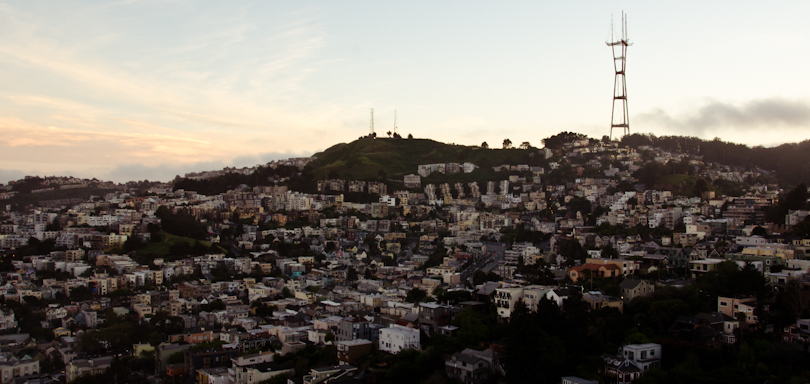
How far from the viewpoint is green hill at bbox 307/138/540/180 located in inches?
2267

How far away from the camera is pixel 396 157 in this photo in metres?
63.9

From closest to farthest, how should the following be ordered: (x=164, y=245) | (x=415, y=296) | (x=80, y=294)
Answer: (x=415, y=296), (x=80, y=294), (x=164, y=245)

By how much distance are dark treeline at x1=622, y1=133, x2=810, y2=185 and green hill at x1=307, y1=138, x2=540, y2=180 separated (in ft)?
34.1

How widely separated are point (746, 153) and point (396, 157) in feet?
94.5

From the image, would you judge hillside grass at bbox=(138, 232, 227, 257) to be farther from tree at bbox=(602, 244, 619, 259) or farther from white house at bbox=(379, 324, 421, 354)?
tree at bbox=(602, 244, 619, 259)

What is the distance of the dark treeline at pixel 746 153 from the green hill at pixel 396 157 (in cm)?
1041

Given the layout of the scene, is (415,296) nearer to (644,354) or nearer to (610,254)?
(610,254)

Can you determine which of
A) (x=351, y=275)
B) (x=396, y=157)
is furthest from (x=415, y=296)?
(x=396, y=157)

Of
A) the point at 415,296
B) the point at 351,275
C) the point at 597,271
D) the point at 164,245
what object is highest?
the point at 597,271

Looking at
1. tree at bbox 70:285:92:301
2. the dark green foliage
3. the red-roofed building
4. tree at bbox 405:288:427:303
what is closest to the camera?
the red-roofed building

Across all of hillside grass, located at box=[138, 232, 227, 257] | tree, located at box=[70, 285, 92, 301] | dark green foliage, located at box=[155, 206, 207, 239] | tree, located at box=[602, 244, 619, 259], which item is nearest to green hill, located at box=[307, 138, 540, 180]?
dark green foliage, located at box=[155, 206, 207, 239]

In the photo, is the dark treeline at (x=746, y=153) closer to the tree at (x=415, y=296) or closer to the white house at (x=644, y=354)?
the tree at (x=415, y=296)

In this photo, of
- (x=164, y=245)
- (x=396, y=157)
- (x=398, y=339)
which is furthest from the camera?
(x=396, y=157)

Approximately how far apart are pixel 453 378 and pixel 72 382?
38.0ft
